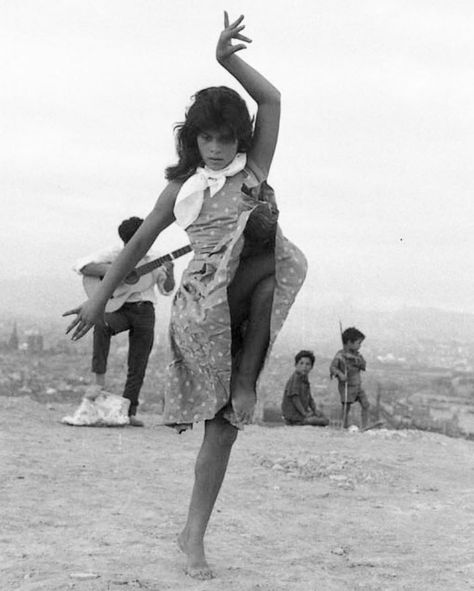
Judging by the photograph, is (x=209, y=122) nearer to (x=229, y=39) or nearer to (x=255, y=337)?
(x=229, y=39)

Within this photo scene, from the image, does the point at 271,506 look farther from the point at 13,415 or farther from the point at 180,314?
the point at 13,415

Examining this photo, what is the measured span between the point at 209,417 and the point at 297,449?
3514mm

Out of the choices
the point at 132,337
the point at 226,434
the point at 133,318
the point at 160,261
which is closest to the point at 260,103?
the point at 226,434

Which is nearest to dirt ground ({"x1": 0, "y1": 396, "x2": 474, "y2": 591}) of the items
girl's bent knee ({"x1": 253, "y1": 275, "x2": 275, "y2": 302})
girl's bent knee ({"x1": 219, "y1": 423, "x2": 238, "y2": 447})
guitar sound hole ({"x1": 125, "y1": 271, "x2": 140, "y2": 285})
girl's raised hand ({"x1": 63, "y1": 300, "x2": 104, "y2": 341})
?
girl's bent knee ({"x1": 219, "y1": 423, "x2": 238, "y2": 447})

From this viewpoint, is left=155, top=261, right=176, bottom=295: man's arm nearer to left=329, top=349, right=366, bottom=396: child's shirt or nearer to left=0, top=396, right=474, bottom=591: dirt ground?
left=0, top=396, right=474, bottom=591: dirt ground

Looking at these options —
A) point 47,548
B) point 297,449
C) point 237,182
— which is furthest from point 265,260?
point 297,449

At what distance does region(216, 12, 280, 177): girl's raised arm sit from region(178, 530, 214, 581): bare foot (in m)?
1.33

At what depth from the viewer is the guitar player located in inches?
268

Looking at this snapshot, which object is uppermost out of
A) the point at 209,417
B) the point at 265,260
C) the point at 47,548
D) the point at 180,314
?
the point at 265,260

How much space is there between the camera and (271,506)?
423 cm

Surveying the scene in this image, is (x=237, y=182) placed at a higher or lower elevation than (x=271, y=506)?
higher

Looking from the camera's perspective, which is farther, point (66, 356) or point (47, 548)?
point (66, 356)

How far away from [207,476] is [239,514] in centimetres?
110

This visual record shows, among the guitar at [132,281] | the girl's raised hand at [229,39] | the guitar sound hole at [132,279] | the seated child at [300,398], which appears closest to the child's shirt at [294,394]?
the seated child at [300,398]
